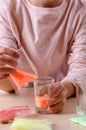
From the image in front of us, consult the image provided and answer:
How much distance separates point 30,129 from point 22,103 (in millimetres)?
274

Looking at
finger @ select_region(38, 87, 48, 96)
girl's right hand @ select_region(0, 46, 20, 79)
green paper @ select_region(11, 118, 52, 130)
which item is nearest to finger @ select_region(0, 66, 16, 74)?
girl's right hand @ select_region(0, 46, 20, 79)

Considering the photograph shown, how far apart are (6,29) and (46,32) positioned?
18 cm

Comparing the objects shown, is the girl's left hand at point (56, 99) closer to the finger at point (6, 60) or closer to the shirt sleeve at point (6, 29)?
the finger at point (6, 60)

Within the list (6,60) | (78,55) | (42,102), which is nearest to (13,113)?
(42,102)

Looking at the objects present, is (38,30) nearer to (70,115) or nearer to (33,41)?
(33,41)

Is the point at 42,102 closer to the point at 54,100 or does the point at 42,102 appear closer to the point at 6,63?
the point at 54,100

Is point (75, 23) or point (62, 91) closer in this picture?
point (62, 91)

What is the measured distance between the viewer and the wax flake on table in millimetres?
992

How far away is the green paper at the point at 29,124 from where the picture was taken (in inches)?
35.5

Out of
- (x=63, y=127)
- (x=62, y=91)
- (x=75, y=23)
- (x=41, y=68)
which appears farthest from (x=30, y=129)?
(x=75, y=23)

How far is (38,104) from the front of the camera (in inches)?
42.3

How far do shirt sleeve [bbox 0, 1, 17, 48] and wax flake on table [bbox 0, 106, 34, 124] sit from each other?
0.42 m

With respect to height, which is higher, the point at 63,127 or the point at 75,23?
the point at 75,23

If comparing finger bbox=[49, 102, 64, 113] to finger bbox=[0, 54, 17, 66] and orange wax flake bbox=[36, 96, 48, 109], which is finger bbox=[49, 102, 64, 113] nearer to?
orange wax flake bbox=[36, 96, 48, 109]
